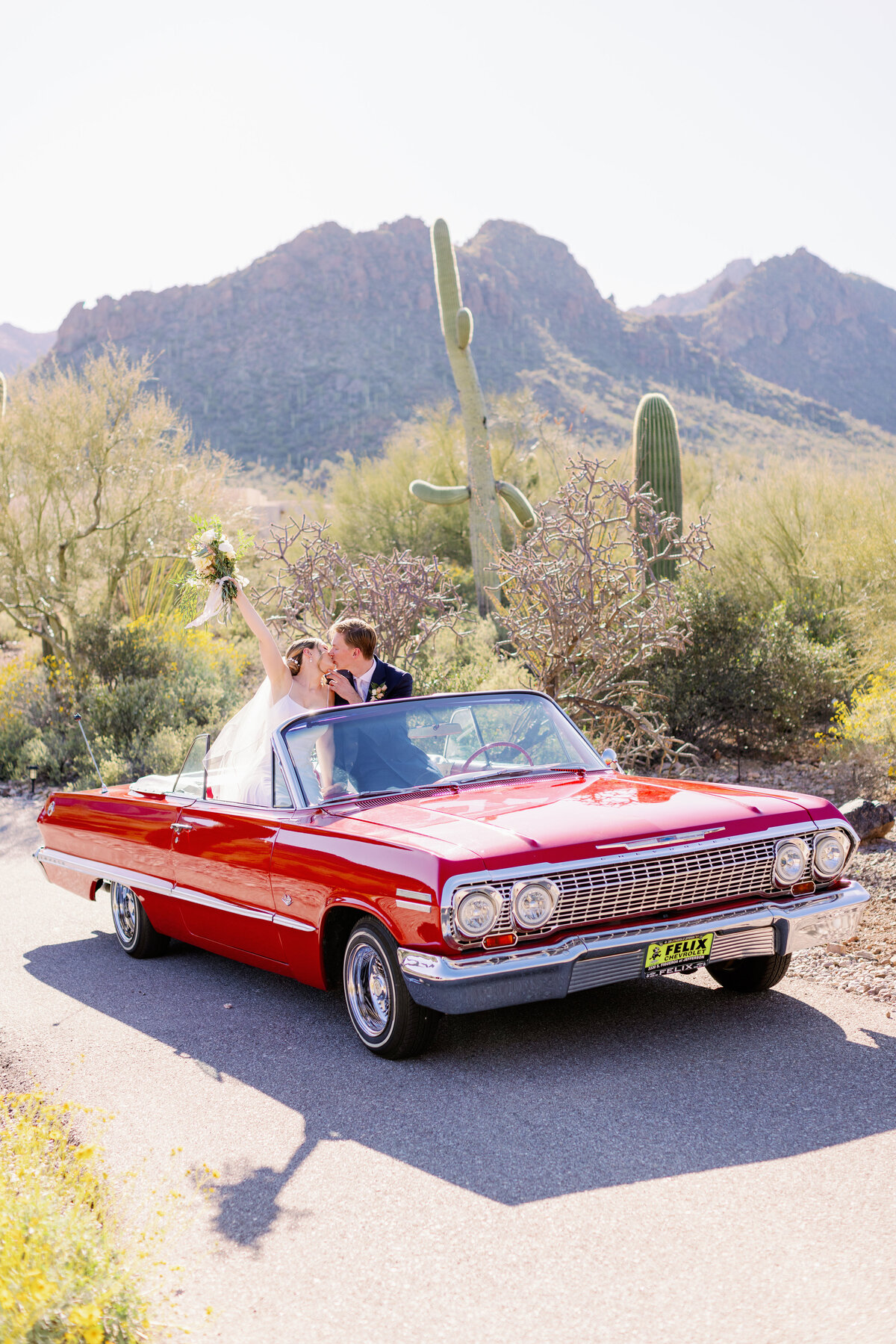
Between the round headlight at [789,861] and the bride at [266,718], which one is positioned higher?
the bride at [266,718]

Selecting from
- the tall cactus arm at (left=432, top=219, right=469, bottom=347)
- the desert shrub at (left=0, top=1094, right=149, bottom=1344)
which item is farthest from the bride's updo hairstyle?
the tall cactus arm at (left=432, top=219, right=469, bottom=347)

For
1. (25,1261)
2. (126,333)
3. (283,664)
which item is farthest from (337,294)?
(25,1261)

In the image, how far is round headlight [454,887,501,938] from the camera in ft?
14.3

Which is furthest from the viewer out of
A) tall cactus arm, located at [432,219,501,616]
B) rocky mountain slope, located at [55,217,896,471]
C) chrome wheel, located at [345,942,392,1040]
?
rocky mountain slope, located at [55,217,896,471]

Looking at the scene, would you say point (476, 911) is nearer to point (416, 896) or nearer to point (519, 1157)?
point (416, 896)

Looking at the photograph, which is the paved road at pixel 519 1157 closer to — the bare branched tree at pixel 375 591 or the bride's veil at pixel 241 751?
the bride's veil at pixel 241 751

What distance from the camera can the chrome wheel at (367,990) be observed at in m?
4.86

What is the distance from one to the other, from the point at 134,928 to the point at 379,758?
2.30 metres

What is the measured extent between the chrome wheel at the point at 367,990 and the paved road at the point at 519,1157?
15 centimetres

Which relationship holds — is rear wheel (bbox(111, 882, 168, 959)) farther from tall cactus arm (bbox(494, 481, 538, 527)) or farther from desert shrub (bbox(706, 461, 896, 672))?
tall cactus arm (bbox(494, 481, 538, 527))

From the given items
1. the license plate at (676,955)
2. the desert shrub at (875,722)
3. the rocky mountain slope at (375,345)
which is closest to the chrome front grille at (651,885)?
the license plate at (676,955)

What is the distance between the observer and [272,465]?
55.5 m

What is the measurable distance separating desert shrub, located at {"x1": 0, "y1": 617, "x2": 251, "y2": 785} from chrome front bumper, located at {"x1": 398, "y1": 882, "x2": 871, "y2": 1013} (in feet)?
29.7

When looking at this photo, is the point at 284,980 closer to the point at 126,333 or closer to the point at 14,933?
the point at 14,933
